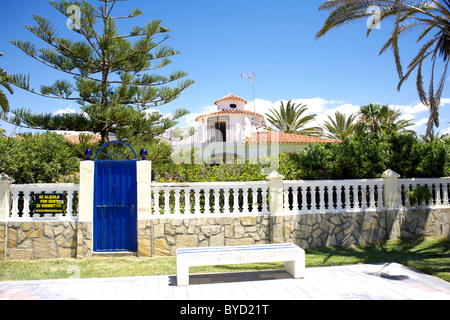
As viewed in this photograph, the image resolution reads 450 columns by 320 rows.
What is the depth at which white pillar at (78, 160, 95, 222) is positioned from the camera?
6.88 metres

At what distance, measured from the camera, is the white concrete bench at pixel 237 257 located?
511cm

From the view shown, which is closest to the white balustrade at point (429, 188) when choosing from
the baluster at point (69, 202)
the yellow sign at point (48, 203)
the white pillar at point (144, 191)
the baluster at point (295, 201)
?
the baluster at point (295, 201)

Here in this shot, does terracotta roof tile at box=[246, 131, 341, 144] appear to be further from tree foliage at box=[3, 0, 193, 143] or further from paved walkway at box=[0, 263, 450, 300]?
paved walkway at box=[0, 263, 450, 300]

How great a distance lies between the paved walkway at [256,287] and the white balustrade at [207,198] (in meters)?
1.74

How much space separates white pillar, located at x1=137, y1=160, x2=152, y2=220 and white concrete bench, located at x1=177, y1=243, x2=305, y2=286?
184 cm

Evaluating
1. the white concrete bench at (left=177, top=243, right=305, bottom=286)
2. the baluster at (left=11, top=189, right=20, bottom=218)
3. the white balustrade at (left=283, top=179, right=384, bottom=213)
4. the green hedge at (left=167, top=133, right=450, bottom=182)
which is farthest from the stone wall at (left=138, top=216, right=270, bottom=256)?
the baluster at (left=11, top=189, right=20, bottom=218)

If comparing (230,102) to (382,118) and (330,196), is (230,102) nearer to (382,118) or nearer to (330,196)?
(382,118)

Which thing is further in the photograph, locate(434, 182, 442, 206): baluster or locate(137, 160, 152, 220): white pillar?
locate(434, 182, 442, 206): baluster

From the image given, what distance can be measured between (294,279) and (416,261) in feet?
8.56

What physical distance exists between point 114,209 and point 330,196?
15.8 ft

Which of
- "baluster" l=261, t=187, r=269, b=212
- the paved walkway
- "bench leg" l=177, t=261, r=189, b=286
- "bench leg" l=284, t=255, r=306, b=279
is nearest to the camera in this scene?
the paved walkway

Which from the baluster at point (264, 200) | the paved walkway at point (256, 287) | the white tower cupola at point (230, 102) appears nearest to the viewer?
the paved walkway at point (256, 287)

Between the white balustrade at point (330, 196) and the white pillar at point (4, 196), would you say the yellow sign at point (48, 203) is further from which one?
the white balustrade at point (330, 196)

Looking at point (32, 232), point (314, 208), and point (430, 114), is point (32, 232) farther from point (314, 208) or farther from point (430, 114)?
point (430, 114)
